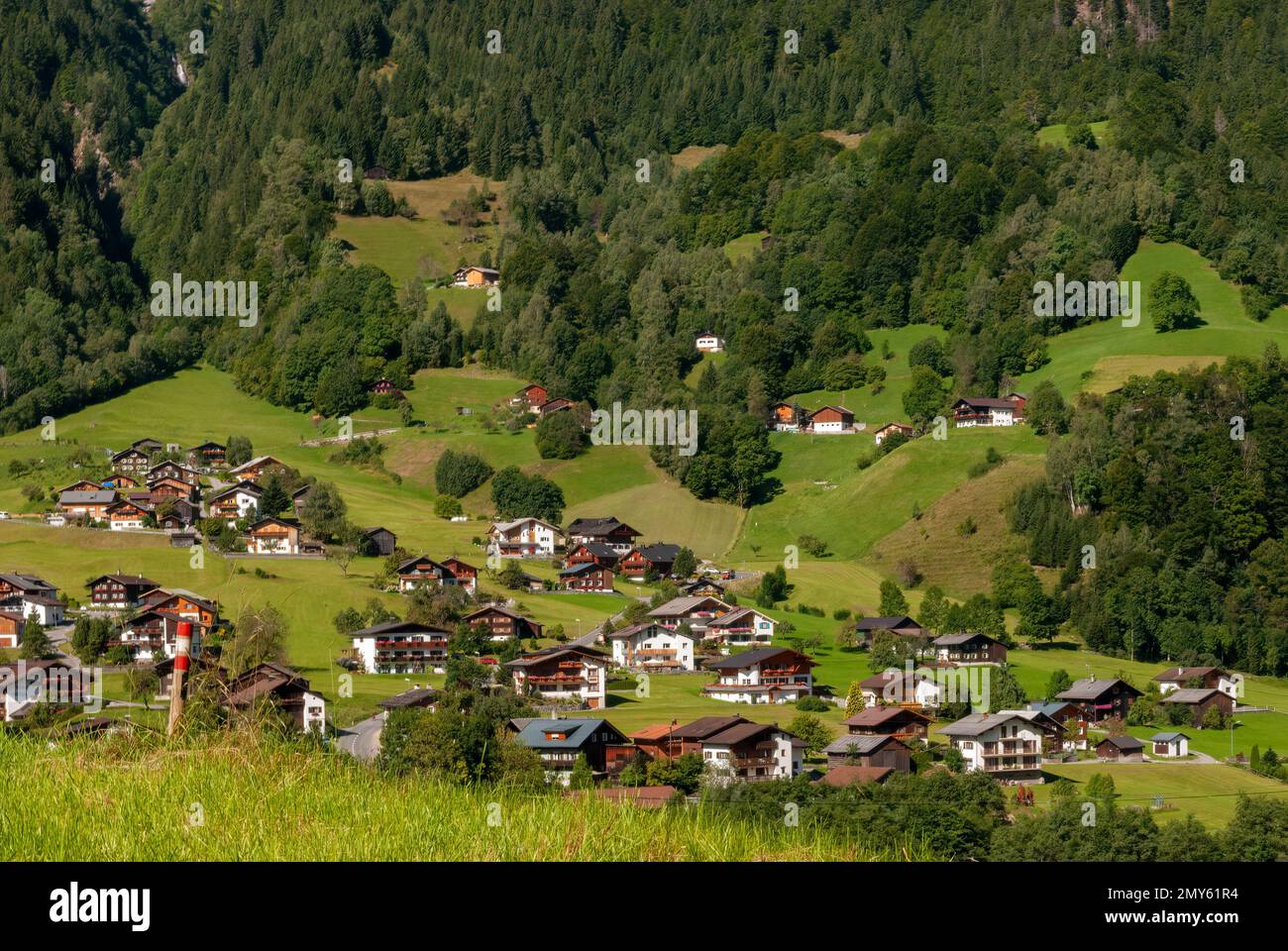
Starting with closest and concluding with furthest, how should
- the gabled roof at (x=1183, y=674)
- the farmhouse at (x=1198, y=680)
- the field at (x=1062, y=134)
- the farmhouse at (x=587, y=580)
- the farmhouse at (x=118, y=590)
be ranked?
the farmhouse at (x=1198, y=680)
the gabled roof at (x=1183, y=674)
the farmhouse at (x=118, y=590)
the farmhouse at (x=587, y=580)
the field at (x=1062, y=134)

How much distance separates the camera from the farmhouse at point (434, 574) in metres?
68.8

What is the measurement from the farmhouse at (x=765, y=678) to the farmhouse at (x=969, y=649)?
6670 mm

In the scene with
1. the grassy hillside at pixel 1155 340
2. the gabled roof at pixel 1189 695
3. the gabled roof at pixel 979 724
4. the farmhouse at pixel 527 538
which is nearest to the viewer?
the gabled roof at pixel 979 724

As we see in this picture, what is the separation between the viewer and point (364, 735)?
4244cm

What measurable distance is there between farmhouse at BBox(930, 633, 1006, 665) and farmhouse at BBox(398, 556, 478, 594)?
783 inches

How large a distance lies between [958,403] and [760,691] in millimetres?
50108

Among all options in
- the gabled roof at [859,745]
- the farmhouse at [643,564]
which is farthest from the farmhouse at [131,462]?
the gabled roof at [859,745]

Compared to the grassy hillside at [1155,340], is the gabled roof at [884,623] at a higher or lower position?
lower

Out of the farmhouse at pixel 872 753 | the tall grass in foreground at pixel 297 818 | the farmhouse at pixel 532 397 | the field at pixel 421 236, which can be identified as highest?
the field at pixel 421 236

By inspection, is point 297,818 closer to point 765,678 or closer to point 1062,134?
point 765,678

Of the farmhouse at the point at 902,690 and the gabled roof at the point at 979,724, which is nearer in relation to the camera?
the gabled roof at the point at 979,724

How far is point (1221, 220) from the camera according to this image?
396 feet

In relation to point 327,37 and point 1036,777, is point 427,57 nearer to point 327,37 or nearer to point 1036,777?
point 327,37

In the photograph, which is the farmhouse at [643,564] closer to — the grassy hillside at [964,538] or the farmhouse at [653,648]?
the grassy hillside at [964,538]
